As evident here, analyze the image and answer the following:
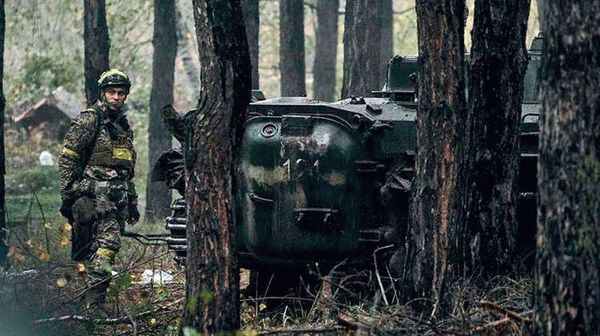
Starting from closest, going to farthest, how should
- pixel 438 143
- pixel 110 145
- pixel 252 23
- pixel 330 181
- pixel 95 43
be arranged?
pixel 438 143, pixel 330 181, pixel 110 145, pixel 95 43, pixel 252 23

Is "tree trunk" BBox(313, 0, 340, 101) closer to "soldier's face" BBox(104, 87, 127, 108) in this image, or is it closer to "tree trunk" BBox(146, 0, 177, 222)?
"tree trunk" BBox(146, 0, 177, 222)

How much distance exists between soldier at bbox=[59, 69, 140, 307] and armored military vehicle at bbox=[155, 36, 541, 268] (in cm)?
136

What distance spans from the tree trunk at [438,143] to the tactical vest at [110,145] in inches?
136

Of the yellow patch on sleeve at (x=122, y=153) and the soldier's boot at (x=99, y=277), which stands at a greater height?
the yellow patch on sleeve at (x=122, y=153)

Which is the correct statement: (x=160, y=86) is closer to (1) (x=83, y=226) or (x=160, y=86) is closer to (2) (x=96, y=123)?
(2) (x=96, y=123)

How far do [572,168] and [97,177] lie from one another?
6046 mm

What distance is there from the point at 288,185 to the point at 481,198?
4.99 feet

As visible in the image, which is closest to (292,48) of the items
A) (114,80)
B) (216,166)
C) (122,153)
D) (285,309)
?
(122,153)

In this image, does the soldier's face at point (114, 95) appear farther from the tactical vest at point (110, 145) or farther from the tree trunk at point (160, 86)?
the tree trunk at point (160, 86)

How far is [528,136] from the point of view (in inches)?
460

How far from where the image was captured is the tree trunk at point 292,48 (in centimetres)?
2297

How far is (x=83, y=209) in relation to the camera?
1239cm

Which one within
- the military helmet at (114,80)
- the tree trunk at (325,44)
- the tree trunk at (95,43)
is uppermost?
the tree trunk at (325,44)

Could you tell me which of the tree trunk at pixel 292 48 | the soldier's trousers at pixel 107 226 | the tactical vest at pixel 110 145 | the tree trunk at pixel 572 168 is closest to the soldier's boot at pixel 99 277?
the soldier's trousers at pixel 107 226
